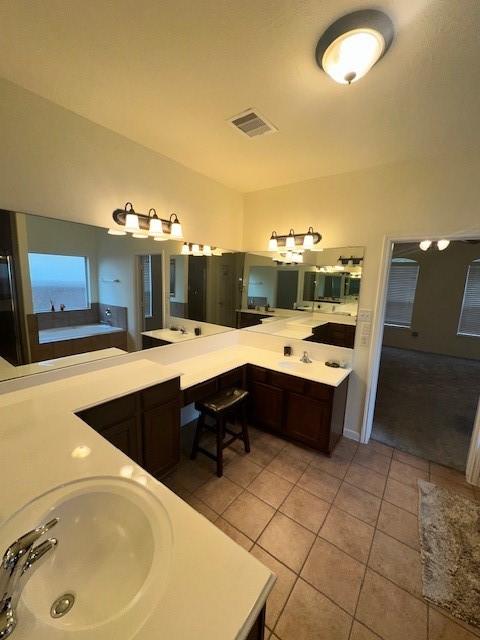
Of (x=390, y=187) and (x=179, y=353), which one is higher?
(x=390, y=187)

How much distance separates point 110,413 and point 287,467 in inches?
65.3

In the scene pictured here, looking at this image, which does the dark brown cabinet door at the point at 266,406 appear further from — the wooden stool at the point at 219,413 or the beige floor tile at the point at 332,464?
the beige floor tile at the point at 332,464

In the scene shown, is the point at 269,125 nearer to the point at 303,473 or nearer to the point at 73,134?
the point at 73,134

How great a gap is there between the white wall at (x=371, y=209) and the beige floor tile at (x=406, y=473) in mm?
475

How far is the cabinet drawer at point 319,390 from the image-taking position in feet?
8.01

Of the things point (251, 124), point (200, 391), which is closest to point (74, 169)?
point (251, 124)

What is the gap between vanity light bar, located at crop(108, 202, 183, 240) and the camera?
2104 mm

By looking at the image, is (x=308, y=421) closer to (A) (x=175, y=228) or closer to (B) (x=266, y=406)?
(B) (x=266, y=406)

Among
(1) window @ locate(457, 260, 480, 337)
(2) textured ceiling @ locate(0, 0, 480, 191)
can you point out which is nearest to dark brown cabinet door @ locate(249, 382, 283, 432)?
(2) textured ceiling @ locate(0, 0, 480, 191)

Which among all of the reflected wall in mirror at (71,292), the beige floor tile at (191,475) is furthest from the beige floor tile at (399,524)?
the reflected wall in mirror at (71,292)

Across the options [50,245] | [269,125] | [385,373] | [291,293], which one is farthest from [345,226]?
[385,373]

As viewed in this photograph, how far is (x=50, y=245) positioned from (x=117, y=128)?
998mm

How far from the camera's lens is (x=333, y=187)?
8.89ft

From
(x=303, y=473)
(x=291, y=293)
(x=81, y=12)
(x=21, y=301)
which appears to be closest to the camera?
(x=81, y=12)
